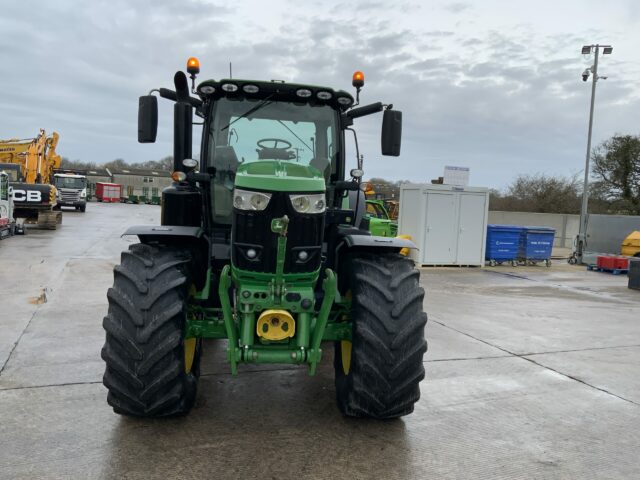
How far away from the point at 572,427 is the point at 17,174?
2439 cm

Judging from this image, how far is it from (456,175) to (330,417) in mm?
14137

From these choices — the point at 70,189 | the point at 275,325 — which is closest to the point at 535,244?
the point at 275,325

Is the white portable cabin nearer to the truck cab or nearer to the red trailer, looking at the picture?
the truck cab

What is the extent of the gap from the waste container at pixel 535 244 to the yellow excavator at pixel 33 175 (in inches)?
701

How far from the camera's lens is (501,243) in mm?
16875

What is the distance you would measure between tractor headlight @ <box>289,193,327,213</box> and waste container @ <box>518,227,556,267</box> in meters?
15.3

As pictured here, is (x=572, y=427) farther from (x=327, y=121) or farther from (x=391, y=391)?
(x=327, y=121)

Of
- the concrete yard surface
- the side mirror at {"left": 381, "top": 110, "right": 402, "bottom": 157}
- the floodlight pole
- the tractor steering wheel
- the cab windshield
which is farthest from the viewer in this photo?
the floodlight pole

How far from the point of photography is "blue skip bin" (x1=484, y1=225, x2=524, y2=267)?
55.1 ft

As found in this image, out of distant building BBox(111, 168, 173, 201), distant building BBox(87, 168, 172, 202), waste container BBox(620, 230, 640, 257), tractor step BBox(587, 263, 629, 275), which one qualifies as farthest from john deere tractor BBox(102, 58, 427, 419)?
distant building BBox(111, 168, 173, 201)

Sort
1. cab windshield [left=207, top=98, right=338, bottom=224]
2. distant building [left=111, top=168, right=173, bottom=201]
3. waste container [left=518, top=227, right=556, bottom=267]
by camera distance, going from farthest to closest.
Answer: distant building [left=111, top=168, right=173, bottom=201], waste container [left=518, top=227, right=556, bottom=267], cab windshield [left=207, top=98, right=338, bottom=224]

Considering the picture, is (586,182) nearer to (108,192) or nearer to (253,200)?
(253,200)

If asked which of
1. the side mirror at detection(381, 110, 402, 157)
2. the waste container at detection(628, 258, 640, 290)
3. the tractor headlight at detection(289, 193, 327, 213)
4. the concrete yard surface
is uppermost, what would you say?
the side mirror at detection(381, 110, 402, 157)

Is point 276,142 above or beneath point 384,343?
above
